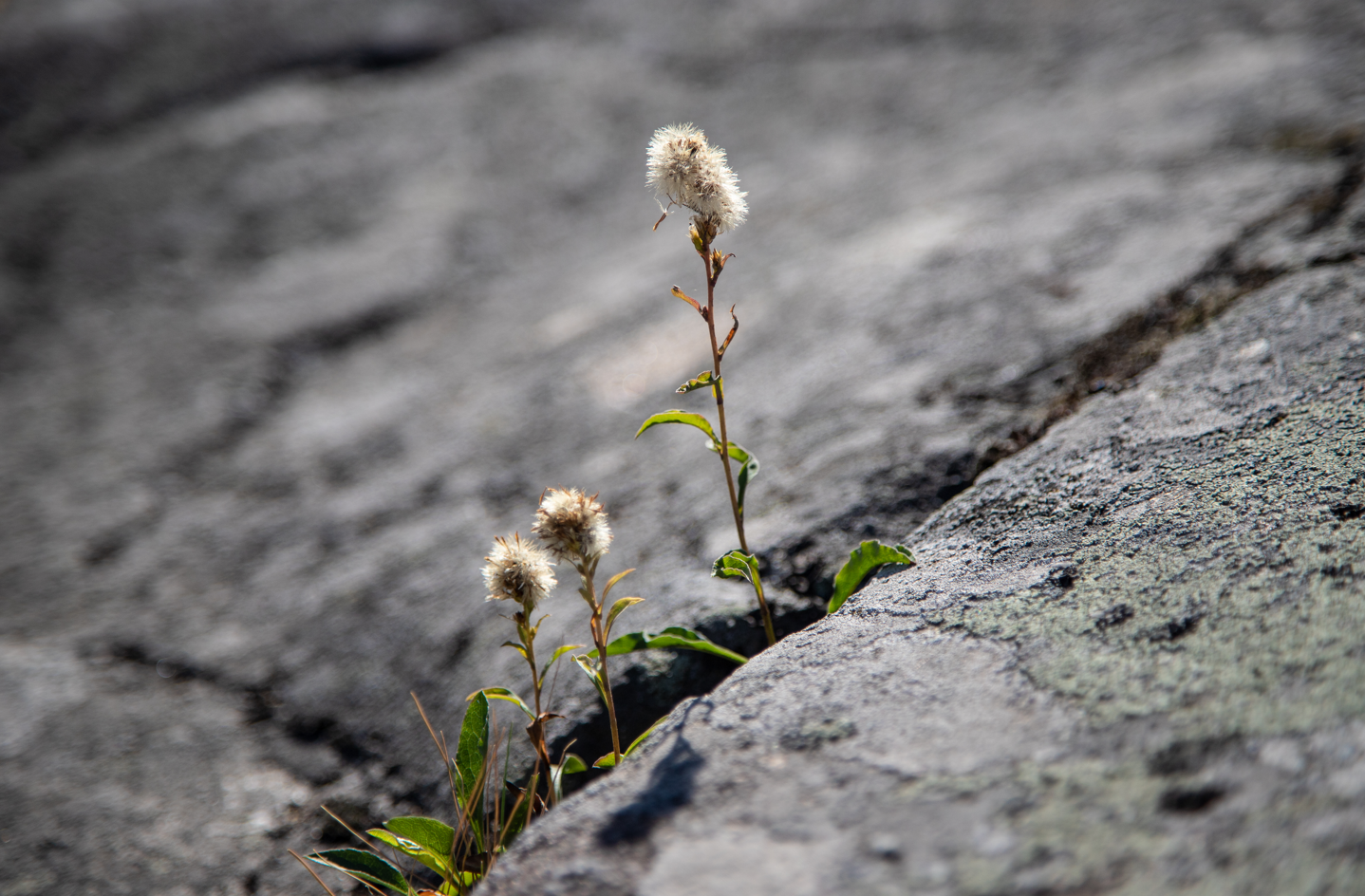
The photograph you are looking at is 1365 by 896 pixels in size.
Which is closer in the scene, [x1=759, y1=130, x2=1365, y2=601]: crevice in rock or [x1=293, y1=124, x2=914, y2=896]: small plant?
[x1=293, y1=124, x2=914, y2=896]: small plant

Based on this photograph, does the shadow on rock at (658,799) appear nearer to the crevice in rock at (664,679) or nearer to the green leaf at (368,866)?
the crevice in rock at (664,679)

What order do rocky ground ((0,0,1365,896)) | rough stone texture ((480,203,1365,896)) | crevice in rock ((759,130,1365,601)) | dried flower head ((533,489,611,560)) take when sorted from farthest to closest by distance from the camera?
crevice in rock ((759,130,1365,601)), dried flower head ((533,489,611,560)), rocky ground ((0,0,1365,896)), rough stone texture ((480,203,1365,896))

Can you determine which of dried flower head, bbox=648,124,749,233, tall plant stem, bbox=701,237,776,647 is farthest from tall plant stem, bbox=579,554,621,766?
dried flower head, bbox=648,124,749,233

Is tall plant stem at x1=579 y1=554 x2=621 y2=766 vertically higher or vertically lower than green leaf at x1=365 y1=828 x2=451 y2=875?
higher

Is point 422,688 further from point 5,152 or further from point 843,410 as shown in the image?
point 5,152

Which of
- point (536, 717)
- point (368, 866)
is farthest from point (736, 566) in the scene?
point (368, 866)

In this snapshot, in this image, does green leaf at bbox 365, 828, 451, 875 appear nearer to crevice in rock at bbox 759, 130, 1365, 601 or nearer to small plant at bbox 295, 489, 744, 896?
small plant at bbox 295, 489, 744, 896

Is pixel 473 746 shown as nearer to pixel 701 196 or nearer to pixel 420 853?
pixel 420 853

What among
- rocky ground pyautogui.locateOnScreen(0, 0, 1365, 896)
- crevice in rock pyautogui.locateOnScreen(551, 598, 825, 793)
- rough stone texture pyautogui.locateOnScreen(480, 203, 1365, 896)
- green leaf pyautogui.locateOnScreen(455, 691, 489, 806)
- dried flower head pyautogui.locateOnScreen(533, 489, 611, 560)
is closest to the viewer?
rough stone texture pyautogui.locateOnScreen(480, 203, 1365, 896)

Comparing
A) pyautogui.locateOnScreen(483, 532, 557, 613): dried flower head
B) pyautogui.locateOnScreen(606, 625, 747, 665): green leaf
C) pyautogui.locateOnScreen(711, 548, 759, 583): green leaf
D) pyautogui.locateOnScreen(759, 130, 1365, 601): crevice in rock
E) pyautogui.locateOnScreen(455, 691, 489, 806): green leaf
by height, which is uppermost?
pyautogui.locateOnScreen(759, 130, 1365, 601): crevice in rock
